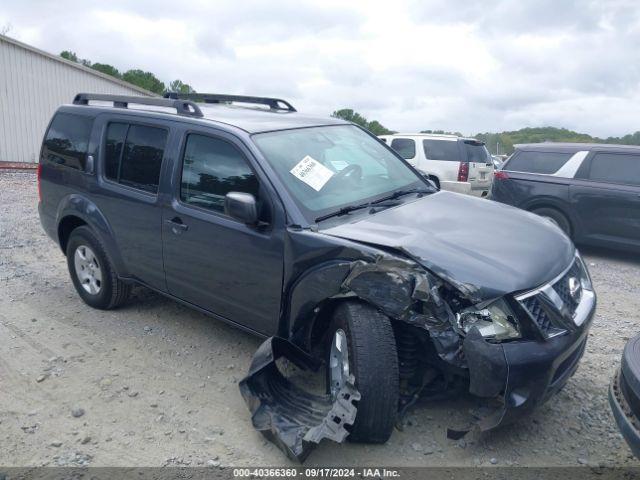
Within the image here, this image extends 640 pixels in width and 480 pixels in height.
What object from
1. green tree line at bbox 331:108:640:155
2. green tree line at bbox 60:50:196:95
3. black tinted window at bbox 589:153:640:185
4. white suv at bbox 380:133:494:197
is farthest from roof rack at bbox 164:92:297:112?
green tree line at bbox 60:50:196:95

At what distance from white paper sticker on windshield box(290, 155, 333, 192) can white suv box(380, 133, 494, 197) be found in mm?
7618

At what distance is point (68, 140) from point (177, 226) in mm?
1893

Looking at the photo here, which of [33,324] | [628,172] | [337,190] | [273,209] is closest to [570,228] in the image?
[628,172]

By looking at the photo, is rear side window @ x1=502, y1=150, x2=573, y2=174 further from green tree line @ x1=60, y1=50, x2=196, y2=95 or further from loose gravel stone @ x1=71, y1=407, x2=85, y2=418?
green tree line @ x1=60, y1=50, x2=196, y2=95

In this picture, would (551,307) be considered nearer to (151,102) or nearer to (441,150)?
(151,102)

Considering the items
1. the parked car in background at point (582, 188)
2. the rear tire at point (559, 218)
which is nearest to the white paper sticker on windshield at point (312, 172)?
the parked car in background at point (582, 188)

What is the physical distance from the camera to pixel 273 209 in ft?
11.5

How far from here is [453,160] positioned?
11.3 m

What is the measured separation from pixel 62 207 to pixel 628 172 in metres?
7.22

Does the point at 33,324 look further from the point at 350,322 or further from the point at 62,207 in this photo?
the point at 350,322

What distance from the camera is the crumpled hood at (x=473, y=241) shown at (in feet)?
9.50

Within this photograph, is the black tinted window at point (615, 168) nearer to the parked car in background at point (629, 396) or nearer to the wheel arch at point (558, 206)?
the wheel arch at point (558, 206)

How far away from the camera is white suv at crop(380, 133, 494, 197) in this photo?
442 inches

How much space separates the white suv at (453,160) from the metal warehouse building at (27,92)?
12.5 m
